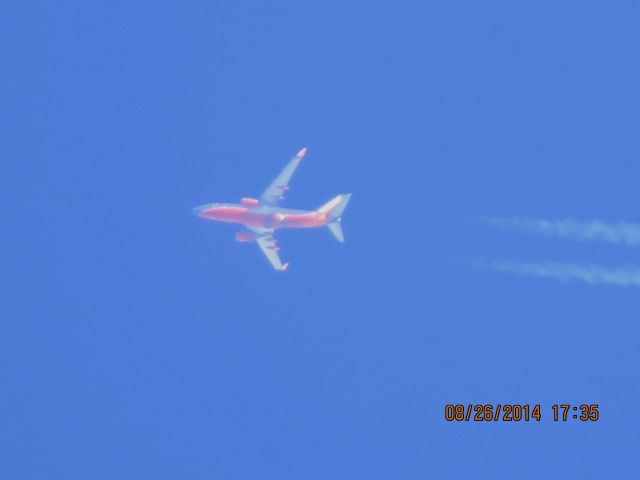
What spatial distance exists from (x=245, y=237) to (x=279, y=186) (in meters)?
2.32

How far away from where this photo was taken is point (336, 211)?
2527 inches

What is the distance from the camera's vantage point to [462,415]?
60.2m

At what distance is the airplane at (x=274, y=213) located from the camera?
210ft

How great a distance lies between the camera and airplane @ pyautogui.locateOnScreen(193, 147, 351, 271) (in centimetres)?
6394

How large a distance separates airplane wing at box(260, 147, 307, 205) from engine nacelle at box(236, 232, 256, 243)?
1.50 m

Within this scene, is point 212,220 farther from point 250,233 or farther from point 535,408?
point 535,408

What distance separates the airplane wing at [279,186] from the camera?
64.8 metres

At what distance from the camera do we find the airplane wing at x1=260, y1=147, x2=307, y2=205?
6481 cm

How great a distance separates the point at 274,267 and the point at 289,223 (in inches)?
99.1

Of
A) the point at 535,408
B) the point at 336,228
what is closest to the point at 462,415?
the point at 535,408

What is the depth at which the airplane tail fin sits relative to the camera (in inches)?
2518

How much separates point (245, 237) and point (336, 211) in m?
3.69

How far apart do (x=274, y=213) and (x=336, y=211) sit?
2292 mm

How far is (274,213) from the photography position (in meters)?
64.4
